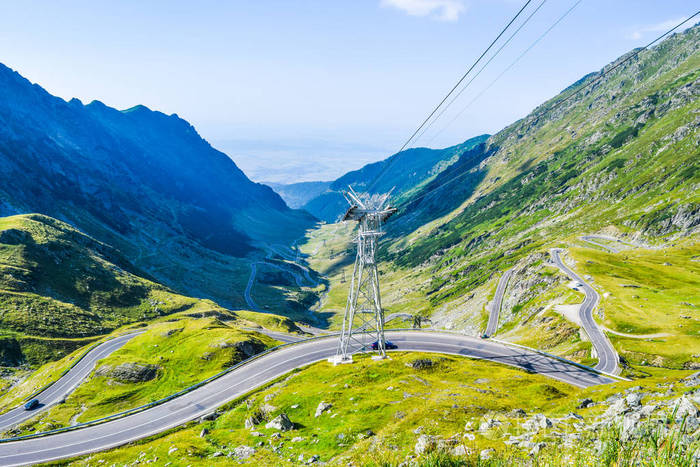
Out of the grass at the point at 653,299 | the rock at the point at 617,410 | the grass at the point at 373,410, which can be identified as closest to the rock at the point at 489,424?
the grass at the point at 373,410

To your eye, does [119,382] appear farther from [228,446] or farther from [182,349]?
[228,446]

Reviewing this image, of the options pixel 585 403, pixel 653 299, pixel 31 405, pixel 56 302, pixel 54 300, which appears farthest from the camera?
pixel 54 300

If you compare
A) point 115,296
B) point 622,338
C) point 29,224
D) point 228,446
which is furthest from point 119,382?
point 29,224

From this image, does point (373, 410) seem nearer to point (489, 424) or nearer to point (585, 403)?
point (489, 424)

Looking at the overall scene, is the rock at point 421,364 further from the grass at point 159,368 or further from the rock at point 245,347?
the grass at point 159,368

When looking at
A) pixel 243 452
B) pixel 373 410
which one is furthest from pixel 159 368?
pixel 373 410

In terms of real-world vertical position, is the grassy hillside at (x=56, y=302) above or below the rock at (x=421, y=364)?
above
